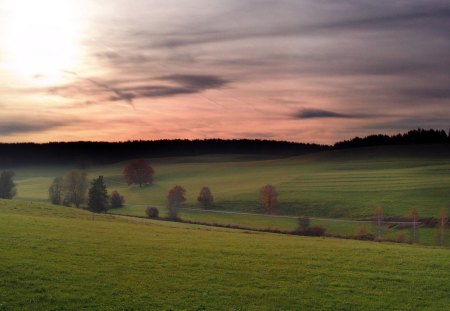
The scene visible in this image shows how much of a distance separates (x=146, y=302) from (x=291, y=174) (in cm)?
13312

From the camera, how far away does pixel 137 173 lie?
527 ft

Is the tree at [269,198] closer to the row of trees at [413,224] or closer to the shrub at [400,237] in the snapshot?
the row of trees at [413,224]

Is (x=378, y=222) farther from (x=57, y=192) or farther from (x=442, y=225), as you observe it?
(x=57, y=192)

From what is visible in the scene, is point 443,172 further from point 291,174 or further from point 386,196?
point 291,174

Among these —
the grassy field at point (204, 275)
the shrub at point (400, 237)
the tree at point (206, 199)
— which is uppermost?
the grassy field at point (204, 275)

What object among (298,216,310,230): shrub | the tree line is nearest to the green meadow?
the tree line

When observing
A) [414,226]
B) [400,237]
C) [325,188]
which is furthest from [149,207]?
[414,226]

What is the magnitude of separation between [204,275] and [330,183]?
106 meters

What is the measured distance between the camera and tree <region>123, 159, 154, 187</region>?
526 ft

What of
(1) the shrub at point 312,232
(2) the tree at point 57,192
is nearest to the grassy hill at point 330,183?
(2) the tree at point 57,192

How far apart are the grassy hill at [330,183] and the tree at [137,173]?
3041 millimetres

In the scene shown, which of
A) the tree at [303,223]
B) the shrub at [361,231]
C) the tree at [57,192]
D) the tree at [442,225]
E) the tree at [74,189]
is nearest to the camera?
the tree at [442,225]

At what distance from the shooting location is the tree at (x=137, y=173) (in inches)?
6309

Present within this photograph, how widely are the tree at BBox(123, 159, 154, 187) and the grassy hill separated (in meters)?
3.04
